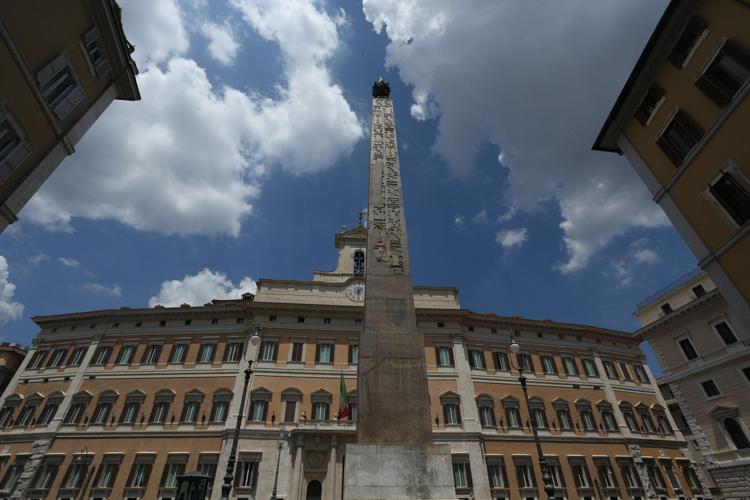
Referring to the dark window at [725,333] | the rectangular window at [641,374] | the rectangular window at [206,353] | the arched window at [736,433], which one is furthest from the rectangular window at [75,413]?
the rectangular window at [641,374]

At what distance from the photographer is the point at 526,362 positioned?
2614 centimetres

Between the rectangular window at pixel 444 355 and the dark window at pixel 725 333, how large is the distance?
15172mm

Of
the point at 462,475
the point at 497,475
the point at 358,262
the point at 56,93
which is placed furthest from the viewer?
the point at 358,262

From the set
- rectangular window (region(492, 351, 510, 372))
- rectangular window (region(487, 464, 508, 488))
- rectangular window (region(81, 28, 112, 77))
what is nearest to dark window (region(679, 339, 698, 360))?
rectangular window (region(492, 351, 510, 372))

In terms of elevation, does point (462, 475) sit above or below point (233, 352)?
below

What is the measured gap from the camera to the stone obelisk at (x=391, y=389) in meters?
6.36

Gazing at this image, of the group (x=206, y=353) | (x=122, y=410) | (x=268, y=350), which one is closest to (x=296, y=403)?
(x=268, y=350)

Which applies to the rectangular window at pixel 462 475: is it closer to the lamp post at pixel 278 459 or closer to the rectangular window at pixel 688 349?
the lamp post at pixel 278 459

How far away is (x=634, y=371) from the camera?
28375 mm

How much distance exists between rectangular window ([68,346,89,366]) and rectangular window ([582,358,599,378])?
3430cm

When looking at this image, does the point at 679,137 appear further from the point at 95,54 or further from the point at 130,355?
the point at 130,355

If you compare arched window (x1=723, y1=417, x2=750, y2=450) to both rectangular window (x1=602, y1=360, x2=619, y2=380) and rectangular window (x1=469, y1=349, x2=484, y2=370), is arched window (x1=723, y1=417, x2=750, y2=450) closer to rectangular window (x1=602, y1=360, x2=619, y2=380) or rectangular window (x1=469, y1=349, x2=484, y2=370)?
rectangular window (x1=602, y1=360, x2=619, y2=380)

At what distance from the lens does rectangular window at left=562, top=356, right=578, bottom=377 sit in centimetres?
2649

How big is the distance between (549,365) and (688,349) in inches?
315
